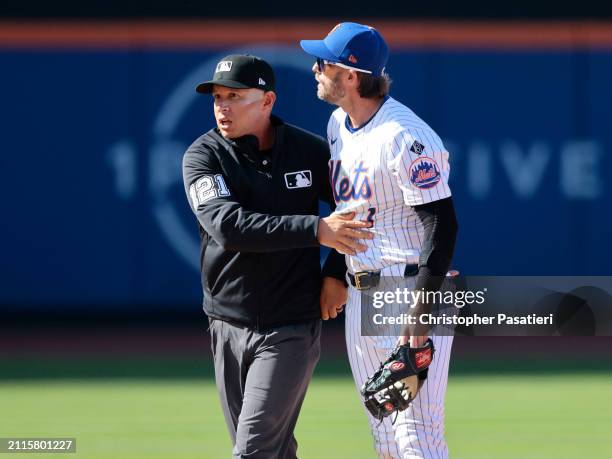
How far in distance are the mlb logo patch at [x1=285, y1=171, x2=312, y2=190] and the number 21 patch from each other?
0.27 meters

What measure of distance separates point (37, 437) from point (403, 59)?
21.6ft

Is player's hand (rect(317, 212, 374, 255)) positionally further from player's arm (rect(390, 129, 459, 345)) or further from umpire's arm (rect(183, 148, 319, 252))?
player's arm (rect(390, 129, 459, 345))

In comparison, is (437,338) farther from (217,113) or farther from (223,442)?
(223,442)

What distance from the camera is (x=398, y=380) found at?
441cm

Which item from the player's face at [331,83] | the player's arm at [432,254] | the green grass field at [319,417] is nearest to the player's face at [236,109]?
the player's face at [331,83]

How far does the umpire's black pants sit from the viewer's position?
15.3ft

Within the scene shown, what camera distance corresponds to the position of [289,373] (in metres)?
4.80

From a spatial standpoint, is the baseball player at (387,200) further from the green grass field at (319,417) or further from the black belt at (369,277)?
the green grass field at (319,417)

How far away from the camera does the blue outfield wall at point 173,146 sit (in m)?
12.1

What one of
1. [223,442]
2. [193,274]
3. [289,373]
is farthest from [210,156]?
[193,274]

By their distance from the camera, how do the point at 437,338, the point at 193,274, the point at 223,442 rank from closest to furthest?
the point at 437,338
the point at 223,442
the point at 193,274

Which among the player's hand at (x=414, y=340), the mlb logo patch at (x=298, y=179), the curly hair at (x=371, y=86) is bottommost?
the player's hand at (x=414, y=340)

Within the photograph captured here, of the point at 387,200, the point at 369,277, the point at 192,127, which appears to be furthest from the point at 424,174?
the point at 192,127

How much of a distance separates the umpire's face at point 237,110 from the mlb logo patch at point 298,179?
0.25 metres
